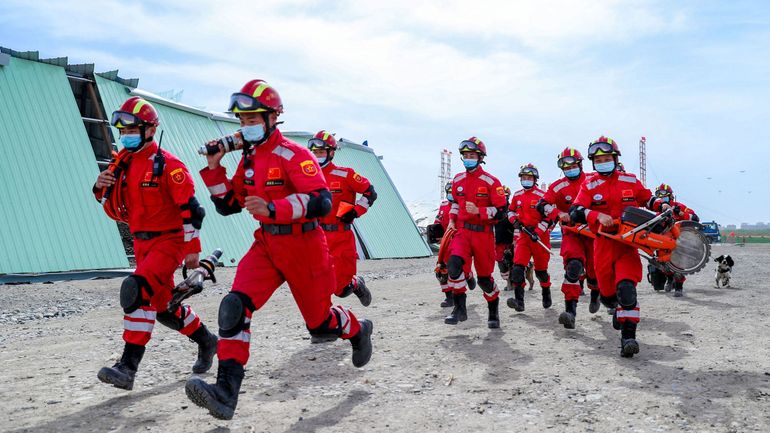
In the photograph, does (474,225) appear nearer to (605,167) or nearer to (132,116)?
(605,167)

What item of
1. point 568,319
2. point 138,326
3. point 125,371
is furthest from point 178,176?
point 568,319

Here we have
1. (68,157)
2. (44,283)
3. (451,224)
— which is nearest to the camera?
(451,224)

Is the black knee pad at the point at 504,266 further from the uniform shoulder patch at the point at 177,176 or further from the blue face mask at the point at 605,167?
the uniform shoulder patch at the point at 177,176

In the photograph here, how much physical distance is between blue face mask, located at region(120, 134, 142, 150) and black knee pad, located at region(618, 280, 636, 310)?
4875mm

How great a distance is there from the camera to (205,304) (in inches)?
452

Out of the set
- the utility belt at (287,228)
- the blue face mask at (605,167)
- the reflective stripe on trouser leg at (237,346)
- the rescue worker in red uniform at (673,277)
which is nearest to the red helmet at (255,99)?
the utility belt at (287,228)

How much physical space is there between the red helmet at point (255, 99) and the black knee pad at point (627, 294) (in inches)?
160

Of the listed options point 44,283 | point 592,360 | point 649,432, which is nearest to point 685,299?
point 592,360

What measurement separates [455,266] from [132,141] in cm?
425

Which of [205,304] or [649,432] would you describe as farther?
[205,304]

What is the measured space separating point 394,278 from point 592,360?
1200cm

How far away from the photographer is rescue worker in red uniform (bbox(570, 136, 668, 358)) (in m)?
6.75

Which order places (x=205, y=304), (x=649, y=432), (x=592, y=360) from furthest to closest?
1. (x=205, y=304)
2. (x=592, y=360)
3. (x=649, y=432)

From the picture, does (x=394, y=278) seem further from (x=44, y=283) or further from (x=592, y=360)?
(x=592, y=360)
